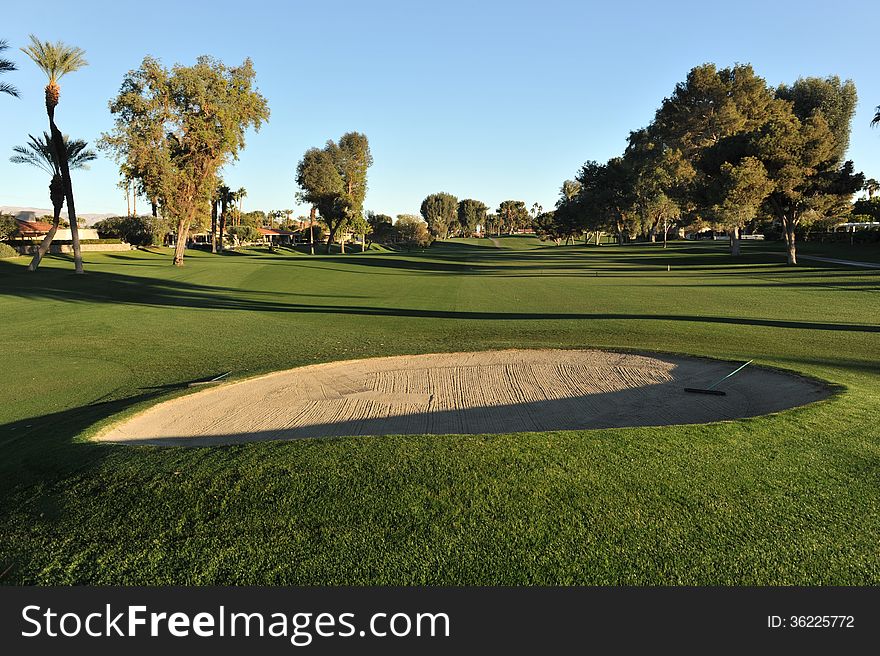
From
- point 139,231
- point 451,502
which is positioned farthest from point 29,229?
point 451,502

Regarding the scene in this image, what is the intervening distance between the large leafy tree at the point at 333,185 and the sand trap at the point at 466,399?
77.8 metres

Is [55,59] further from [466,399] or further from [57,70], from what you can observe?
[466,399]

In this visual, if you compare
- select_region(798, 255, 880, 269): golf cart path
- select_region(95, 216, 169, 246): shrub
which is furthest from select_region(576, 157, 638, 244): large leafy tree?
select_region(95, 216, 169, 246): shrub

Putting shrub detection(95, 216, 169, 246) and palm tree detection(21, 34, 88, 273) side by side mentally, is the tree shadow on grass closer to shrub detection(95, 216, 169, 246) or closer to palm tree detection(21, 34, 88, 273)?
palm tree detection(21, 34, 88, 273)

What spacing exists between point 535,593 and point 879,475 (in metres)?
3.89

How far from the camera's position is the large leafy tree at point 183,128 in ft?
136

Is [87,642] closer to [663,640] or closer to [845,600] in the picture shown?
[663,640]

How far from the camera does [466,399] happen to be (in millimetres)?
9758

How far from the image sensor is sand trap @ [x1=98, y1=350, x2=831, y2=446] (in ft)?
26.7

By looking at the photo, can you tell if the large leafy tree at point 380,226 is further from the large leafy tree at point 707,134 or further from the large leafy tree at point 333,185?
the large leafy tree at point 707,134

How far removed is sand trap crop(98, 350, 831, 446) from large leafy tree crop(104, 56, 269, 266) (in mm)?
37192

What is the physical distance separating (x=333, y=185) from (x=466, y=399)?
81.4m

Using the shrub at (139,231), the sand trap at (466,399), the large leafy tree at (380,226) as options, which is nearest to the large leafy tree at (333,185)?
the shrub at (139,231)

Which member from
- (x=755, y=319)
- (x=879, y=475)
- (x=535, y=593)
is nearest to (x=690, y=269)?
(x=755, y=319)
